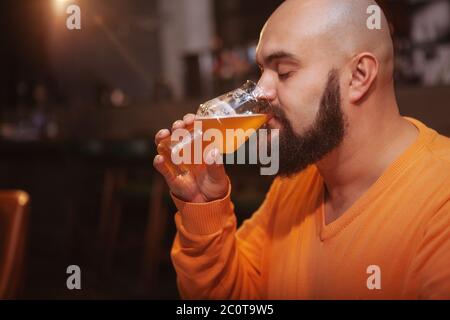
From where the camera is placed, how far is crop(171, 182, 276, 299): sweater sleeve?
1.18 meters

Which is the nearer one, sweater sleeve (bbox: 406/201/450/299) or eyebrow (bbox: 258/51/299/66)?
sweater sleeve (bbox: 406/201/450/299)

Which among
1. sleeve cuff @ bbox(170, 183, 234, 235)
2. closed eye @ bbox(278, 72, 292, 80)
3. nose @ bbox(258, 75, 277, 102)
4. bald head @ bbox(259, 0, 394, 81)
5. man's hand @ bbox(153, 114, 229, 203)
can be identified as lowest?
sleeve cuff @ bbox(170, 183, 234, 235)

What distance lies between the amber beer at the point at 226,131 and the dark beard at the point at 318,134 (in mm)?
65

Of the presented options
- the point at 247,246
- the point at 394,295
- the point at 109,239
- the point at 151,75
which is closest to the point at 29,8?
the point at 151,75

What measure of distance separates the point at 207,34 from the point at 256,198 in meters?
5.14

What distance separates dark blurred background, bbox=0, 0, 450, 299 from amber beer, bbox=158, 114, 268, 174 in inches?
41.2

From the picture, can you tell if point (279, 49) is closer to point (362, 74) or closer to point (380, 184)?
point (362, 74)

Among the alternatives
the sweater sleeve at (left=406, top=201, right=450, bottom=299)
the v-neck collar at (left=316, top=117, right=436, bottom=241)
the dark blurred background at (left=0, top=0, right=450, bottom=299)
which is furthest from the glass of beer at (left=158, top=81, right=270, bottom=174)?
the dark blurred background at (left=0, top=0, right=450, bottom=299)

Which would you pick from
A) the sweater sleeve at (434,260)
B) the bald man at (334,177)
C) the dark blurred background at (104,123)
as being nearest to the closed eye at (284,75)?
the bald man at (334,177)

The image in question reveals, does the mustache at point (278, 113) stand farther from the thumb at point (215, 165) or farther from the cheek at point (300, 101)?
the thumb at point (215, 165)

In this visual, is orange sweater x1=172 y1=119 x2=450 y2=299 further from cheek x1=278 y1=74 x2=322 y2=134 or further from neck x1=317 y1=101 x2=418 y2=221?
cheek x1=278 y1=74 x2=322 y2=134

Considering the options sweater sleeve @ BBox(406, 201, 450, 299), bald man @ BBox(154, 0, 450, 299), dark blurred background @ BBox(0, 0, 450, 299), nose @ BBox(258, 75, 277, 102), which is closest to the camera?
sweater sleeve @ BBox(406, 201, 450, 299)

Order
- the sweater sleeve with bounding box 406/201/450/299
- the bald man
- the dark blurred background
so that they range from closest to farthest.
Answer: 1. the sweater sleeve with bounding box 406/201/450/299
2. the bald man
3. the dark blurred background

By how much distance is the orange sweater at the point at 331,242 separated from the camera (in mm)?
990
